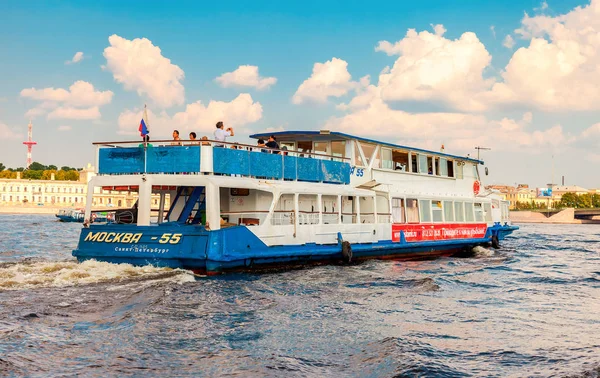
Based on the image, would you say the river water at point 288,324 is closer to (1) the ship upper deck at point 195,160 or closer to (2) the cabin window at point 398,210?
(1) the ship upper deck at point 195,160

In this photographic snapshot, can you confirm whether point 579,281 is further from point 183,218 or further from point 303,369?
point 303,369

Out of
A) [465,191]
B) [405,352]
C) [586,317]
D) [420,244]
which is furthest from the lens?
[465,191]

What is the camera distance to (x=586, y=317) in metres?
12.6

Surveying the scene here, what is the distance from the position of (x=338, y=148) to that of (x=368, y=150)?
4.45ft

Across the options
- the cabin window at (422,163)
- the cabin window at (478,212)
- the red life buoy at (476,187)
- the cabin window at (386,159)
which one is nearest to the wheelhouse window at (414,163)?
the cabin window at (422,163)

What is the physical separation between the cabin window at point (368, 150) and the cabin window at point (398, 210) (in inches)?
77.3

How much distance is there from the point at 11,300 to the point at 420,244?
15.8 meters

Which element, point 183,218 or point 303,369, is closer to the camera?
point 303,369

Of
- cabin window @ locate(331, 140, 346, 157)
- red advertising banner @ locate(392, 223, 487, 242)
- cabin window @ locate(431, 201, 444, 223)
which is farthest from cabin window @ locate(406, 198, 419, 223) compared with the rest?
cabin window @ locate(331, 140, 346, 157)

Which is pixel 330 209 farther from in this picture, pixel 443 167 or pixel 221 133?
pixel 443 167

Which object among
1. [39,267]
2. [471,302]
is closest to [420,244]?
[471,302]

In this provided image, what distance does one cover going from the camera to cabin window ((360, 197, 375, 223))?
74.5ft

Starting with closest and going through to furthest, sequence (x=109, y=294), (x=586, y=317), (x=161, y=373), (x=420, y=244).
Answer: (x=161, y=373) < (x=586, y=317) < (x=109, y=294) < (x=420, y=244)

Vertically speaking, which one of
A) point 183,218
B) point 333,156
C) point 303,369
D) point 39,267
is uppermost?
point 333,156
